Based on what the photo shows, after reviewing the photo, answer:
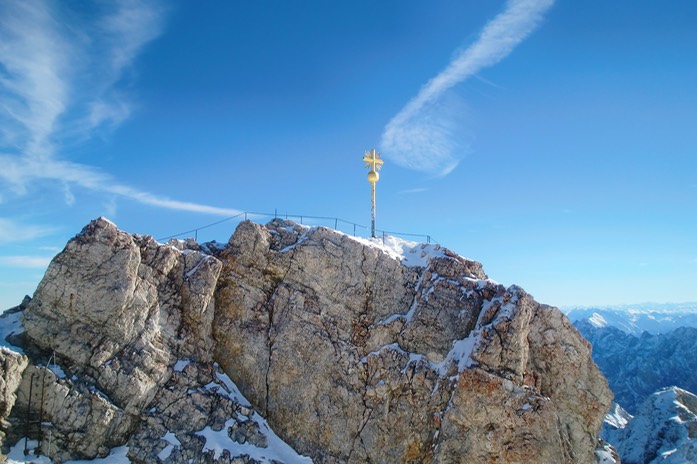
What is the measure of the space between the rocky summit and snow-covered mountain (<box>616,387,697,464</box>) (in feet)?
177

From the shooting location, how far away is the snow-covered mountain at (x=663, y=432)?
78.9 meters

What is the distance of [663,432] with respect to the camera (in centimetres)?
8550

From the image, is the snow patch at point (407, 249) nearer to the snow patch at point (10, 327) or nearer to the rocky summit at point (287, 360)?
the rocky summit at point (287, 360)

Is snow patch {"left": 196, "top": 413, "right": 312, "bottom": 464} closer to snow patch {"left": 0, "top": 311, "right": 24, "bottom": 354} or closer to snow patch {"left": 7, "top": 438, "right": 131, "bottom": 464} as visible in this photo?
snow patch {"left": 7, "top": 438, "right": 131, "bottom": 464}

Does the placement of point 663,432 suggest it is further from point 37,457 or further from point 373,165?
point 37,457

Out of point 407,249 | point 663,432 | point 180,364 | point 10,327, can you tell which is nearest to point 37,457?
point 180,364

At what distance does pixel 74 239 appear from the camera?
40.7 metres

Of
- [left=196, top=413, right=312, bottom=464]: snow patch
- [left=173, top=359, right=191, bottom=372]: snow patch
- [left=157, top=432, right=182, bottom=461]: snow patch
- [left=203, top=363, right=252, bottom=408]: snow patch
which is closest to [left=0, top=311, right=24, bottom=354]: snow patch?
[left=173, top=359, right=191, bottom=372]: snow patch

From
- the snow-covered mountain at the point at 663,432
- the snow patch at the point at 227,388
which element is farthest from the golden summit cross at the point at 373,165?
the snow-covered mountain at the point at 663,432

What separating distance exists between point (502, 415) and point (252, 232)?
27408 mm

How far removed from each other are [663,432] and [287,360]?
259 feet

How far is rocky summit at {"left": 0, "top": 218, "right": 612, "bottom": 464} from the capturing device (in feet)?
119

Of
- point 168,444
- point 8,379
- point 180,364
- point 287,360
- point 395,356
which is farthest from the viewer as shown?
point 287,360

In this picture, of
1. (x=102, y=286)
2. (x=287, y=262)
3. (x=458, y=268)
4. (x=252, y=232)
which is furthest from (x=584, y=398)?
(x=102, y=286)
